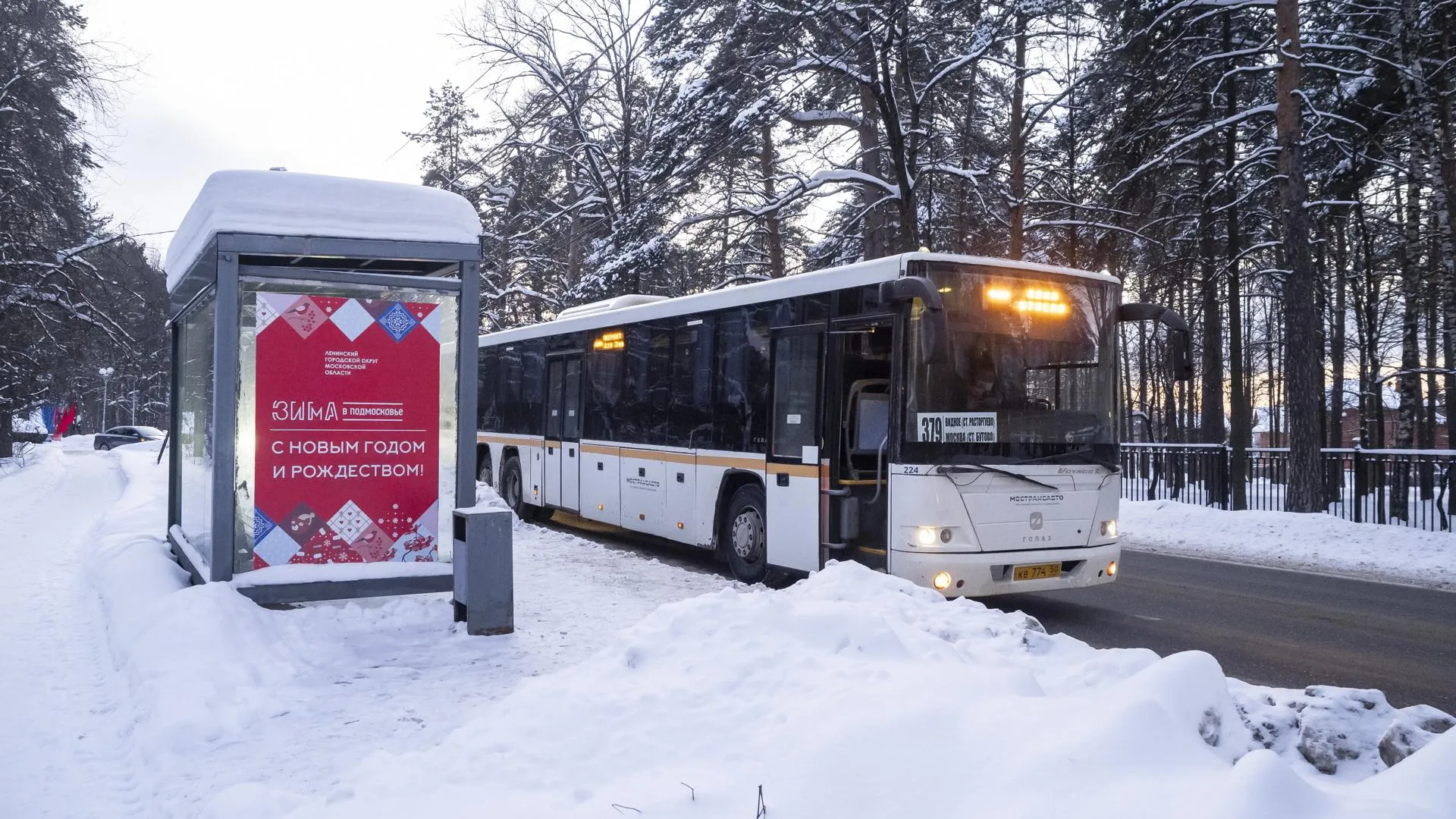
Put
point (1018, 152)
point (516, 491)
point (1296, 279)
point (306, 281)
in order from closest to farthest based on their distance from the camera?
point (306, 281)
point (1296, 279)
point (516, 491)
point (1018, 152)

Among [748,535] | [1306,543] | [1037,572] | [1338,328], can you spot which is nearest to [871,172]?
[1306,543]

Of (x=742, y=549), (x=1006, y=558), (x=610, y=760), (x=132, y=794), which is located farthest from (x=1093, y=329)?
(x=132, y=794)

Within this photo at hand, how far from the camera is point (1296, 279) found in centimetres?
1636

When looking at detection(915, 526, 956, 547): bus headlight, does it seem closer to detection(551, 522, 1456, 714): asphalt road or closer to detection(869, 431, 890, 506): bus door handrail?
detection(869, 431, 890, 506): bus door handrail

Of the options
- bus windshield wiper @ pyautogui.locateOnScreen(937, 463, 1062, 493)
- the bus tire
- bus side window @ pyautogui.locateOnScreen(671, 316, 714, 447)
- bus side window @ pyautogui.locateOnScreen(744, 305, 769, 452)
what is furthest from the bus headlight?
the bus tire

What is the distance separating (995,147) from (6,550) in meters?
17.5

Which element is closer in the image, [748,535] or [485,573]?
[485,573]

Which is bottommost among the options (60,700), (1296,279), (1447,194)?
(60,700)

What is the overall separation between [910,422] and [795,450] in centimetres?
164

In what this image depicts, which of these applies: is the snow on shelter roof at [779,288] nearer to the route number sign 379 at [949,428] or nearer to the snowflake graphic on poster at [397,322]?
the route number sign 379 at [949,428]

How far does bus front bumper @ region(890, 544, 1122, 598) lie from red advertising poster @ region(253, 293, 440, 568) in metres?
3.81

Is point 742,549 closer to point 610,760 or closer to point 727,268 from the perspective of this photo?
point 610,760

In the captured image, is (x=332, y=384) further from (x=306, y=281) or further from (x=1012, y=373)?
(x=1012, y=373)

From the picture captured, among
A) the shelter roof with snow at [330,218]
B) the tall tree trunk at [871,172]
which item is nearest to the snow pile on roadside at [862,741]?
the shelter roof with snow at [330,218]
